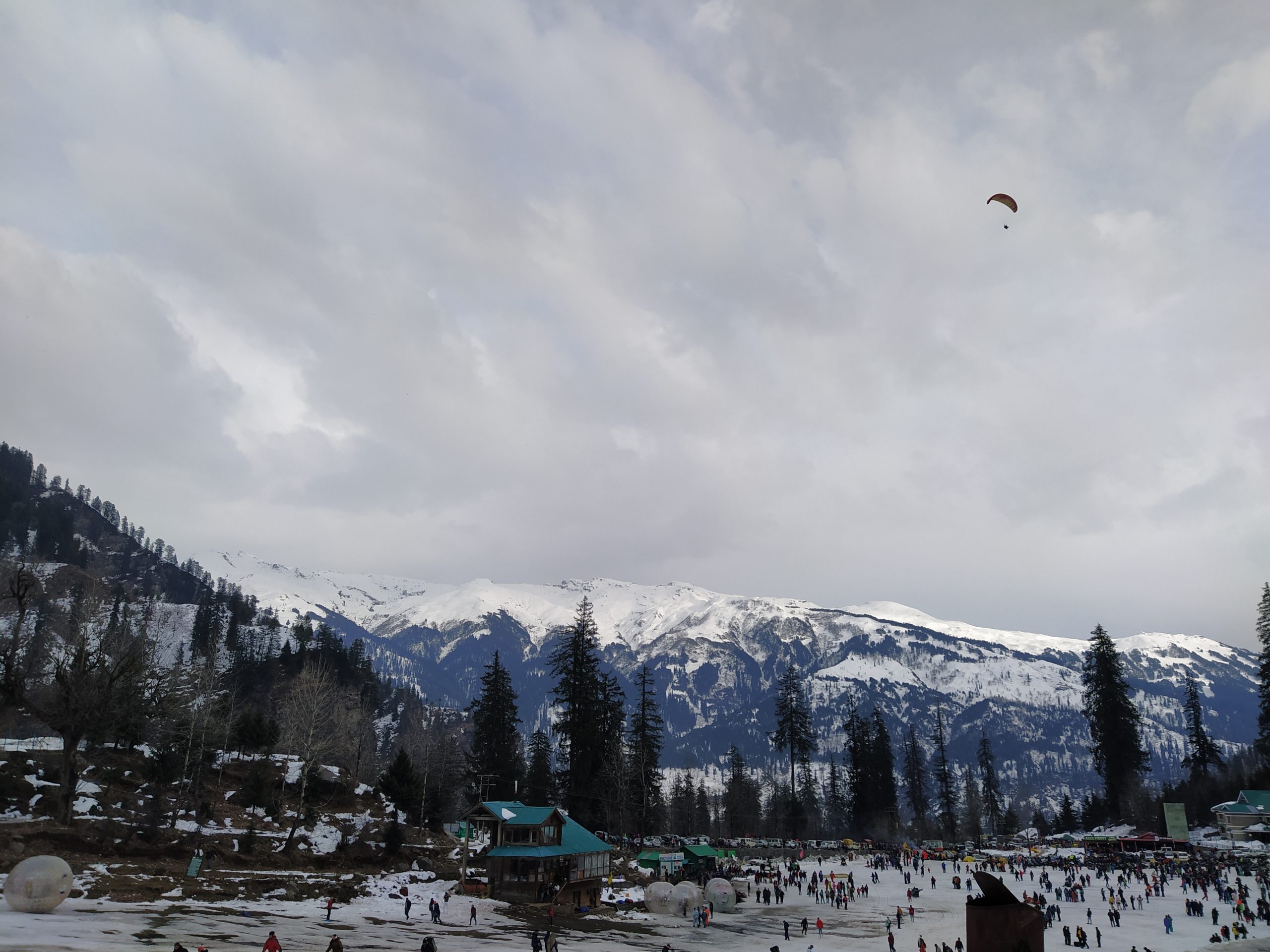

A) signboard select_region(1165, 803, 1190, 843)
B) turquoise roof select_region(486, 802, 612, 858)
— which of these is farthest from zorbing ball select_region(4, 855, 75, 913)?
signboard select_region(1165, 803, 1190, 843)

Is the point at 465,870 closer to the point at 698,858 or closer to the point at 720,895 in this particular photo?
the point at 720,895

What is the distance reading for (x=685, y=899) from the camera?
49906 millimetres

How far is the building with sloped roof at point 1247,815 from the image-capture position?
251ft

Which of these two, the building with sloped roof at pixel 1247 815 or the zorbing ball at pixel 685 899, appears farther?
the building with sloped roof at pixel 1247 815

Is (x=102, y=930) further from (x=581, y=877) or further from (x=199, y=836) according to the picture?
(x=581, y=877)

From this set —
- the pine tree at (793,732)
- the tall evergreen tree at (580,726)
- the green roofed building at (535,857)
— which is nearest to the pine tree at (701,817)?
the pine tree at (793,732)

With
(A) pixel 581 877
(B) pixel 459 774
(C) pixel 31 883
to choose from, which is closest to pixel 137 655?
(C) pixel 31 883

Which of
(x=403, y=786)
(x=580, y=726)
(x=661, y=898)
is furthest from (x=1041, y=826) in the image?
(x=403, y=786)

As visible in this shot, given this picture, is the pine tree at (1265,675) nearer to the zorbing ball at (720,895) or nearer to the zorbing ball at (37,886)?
the zorbing ball at (720,895)

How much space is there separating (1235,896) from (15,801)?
76.6 m

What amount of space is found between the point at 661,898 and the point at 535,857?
9.17 meters

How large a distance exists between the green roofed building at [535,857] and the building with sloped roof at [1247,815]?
2742 inches

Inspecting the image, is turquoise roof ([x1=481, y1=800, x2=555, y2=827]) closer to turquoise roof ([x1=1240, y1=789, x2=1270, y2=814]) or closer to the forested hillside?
the forested hillside

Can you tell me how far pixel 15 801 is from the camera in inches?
1677
